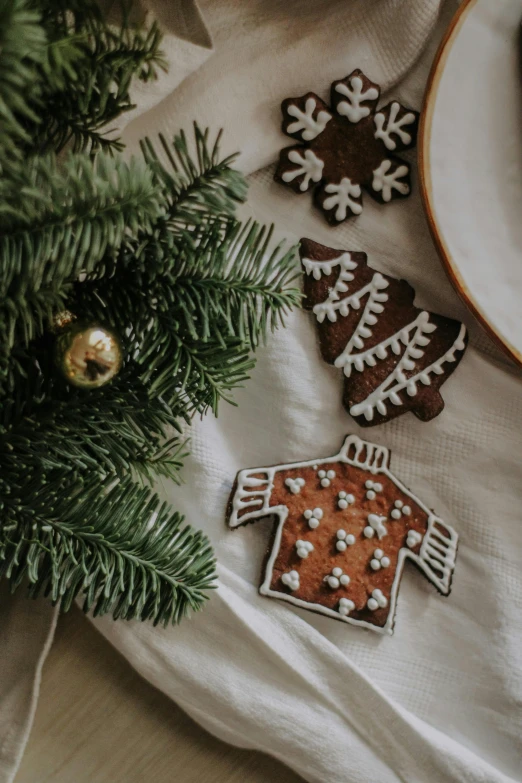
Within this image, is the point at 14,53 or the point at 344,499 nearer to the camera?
the point at 14,53

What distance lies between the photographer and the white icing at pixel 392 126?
72 centimetres

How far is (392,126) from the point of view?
72cm

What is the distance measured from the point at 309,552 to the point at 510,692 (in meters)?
0.27

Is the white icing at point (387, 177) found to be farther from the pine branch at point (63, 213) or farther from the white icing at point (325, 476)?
the pine branch at point (63, 213)

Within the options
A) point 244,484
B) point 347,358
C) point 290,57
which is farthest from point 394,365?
point 290,57

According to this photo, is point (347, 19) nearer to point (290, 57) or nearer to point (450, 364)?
point (290, 57)

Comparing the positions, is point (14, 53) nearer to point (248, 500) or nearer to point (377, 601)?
point (248, 500)

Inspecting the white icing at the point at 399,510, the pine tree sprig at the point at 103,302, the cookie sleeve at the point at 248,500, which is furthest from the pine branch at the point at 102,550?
the white icing at the point at 399,510

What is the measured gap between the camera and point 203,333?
17.1 inches

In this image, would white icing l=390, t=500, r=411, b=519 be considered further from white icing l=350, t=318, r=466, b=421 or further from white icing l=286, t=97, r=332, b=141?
white icing l=286, t=97, r=332, b=141

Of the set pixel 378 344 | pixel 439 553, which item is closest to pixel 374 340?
pixel 378 344

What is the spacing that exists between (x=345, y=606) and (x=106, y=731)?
270 millimetres

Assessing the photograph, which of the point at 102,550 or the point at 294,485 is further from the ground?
the point at 102,550

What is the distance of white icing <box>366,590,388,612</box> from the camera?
2.25 feet
